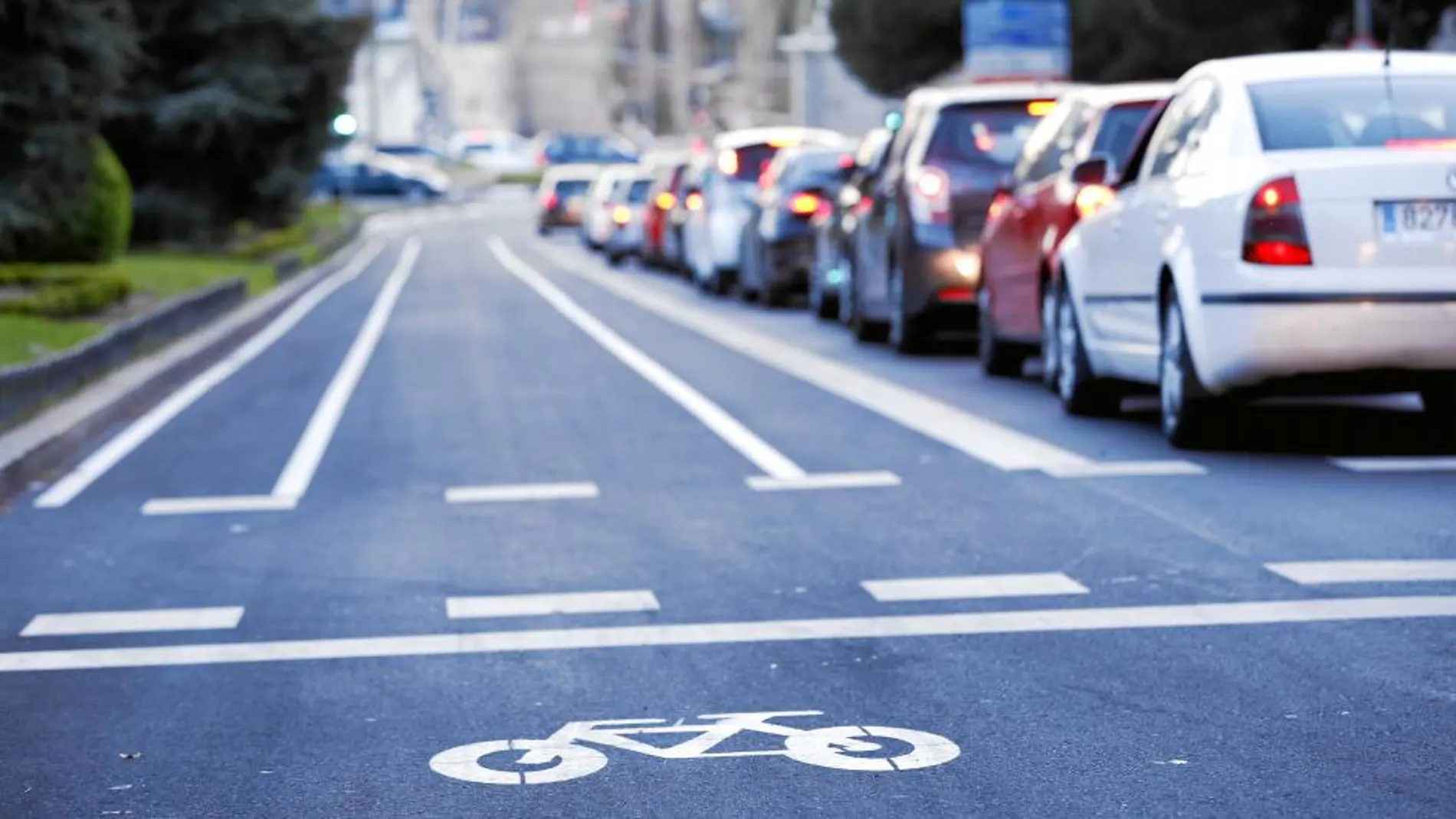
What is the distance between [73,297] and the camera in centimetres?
2397

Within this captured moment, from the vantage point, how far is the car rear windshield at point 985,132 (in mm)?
20391

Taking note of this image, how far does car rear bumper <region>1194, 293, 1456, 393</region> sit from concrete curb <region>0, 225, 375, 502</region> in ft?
17.1

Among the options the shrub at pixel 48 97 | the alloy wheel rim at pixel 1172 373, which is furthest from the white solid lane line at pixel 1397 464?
the shrub at pixel 48 97

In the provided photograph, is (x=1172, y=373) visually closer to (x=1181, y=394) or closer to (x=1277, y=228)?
(x=1181, y=394)

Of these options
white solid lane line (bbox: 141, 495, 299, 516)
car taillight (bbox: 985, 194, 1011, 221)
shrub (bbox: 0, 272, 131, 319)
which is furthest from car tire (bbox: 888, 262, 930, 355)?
white solid lane line (bbox: 141, 495, 299, 516)

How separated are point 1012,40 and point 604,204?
7.76m

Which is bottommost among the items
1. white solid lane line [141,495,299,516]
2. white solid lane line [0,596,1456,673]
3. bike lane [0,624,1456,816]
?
white solid lane line [141,495,299,516]

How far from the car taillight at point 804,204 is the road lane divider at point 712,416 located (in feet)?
7.09

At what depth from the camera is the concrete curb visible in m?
13.9

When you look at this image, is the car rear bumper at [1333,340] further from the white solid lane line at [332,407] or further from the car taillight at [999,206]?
the car taillight at [999,206]

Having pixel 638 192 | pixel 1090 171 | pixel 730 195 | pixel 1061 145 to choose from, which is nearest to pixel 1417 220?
pixel 1090 171

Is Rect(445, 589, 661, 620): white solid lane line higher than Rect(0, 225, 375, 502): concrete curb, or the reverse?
Rect(445, 589, 661, 620): white solid lane line

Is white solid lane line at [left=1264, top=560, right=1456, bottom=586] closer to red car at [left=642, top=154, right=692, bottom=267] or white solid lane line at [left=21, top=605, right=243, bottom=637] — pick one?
white solid lane line at [left=21, top=605, right=243, bottom=637]

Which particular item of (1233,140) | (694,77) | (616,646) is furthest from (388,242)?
(694,77)
